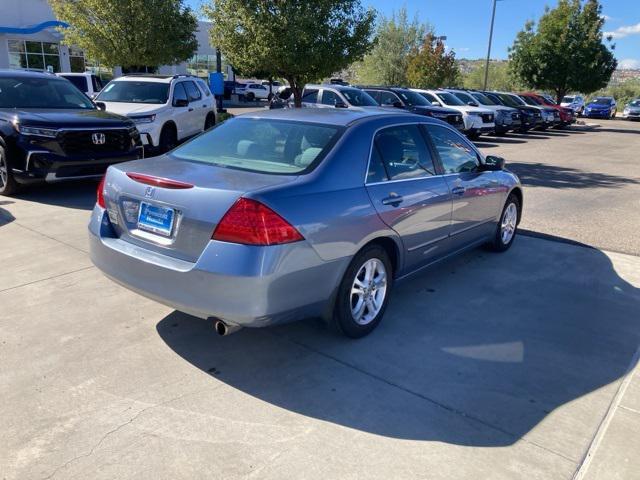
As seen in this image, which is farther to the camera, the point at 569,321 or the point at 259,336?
the point at 569,321

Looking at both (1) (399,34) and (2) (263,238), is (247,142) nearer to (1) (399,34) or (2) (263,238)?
(2) (263,238)

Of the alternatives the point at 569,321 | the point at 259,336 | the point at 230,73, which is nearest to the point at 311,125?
the point at 259,336

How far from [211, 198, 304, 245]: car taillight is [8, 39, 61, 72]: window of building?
3343 cm

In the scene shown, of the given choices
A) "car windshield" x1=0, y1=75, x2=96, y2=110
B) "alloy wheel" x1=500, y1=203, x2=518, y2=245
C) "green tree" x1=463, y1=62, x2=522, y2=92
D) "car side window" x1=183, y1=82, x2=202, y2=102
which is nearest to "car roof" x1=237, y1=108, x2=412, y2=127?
"alloy wheel" x1=500, y1=203, x2=518, y2=245

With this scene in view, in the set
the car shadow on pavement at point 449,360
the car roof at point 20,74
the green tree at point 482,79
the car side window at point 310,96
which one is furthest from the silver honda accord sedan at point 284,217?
the green tree at point 482,79

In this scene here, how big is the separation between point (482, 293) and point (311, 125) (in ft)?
7.27

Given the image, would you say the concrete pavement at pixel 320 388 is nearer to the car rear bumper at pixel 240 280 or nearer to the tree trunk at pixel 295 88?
the car rear bumper at pixel 240 280

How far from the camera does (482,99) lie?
78.8 ft

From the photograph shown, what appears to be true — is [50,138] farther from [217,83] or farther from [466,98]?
[217,83]

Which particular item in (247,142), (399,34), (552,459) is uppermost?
(399,34)

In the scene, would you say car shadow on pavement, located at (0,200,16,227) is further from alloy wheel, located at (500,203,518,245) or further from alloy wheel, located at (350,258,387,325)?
alloy wheel, located at (500,203,518,245)

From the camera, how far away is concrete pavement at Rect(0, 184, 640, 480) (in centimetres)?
274

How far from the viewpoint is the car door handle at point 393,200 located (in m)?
3.94

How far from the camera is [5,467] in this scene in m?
2.59
